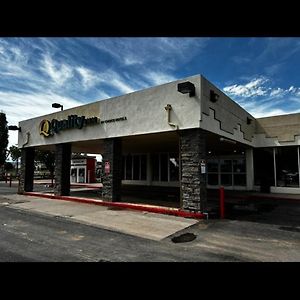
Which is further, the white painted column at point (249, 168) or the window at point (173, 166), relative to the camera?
the window at point (173, 166)

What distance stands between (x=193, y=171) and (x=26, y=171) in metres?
14.8

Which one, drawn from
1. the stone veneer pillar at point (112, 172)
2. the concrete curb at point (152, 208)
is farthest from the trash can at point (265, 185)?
the stone veneer pillar at point (112, 172)

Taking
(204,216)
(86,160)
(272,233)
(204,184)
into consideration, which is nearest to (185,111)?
(204,184)

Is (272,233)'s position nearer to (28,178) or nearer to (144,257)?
(144,257)

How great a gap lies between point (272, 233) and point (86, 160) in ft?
106

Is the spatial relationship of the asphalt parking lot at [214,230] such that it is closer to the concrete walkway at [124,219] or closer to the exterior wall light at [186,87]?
the concrete walkway at [124,219]

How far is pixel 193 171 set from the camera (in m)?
11.5

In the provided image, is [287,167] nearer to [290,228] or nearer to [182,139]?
[290,228]

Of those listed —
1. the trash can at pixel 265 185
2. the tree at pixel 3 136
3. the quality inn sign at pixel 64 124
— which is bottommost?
the trash can at pixel 265 185

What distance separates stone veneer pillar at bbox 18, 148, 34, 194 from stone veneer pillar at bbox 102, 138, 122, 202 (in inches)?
355

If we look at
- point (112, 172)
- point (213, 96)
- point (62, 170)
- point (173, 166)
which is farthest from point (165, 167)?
point (213, 96)

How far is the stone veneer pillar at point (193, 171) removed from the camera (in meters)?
11.3

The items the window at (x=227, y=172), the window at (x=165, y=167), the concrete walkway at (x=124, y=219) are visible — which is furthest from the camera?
the window at (x=165, y=167)

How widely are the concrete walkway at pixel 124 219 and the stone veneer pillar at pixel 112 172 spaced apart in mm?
1000
